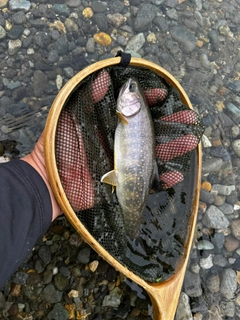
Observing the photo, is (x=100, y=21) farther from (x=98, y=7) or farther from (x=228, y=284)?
(x=228, y=284)

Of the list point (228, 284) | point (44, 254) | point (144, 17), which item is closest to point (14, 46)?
point (144, 17)

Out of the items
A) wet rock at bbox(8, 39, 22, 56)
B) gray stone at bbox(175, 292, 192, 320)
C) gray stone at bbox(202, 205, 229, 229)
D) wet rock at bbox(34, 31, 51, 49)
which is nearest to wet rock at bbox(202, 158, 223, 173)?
gray stone at bbox(202, 205, 229, 229)

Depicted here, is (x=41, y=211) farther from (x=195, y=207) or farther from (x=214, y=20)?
(x=214, y=20)

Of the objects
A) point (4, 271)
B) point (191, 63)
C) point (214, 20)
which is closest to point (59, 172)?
point (4, 271)

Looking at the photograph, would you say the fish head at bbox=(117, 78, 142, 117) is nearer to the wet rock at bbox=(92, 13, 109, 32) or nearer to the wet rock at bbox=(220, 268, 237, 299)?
the wet rock at bbox=(92, 13, 109, 32)

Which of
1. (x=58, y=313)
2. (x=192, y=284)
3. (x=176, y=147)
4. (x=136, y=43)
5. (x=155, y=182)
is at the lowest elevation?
(x=58, y=313)
